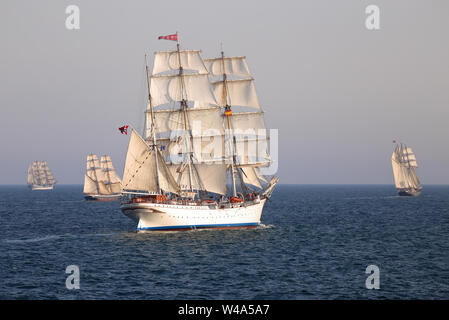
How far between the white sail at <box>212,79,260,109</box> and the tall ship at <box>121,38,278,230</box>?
13 cm

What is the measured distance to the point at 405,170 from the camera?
172 metres

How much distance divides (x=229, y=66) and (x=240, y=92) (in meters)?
3.75

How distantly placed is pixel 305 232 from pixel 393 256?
1841cm

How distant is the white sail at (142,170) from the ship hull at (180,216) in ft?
8.69

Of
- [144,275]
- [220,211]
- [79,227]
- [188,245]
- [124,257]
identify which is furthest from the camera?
[79,227]

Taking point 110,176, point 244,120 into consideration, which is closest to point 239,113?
point 244,120

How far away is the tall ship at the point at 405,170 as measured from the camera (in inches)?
6609

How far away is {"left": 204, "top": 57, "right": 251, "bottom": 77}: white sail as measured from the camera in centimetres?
6994

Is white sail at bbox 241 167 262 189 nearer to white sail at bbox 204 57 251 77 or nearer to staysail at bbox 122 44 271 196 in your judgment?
staysail at bbox 122 44 271 196

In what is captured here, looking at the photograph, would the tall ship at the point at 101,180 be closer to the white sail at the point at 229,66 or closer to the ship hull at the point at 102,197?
the ship hull at the point at 102,197

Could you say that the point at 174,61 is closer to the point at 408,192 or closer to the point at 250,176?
the point at 250,176

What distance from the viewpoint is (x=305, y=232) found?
63844 mm
